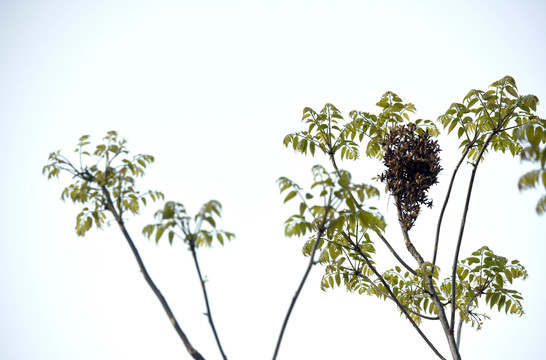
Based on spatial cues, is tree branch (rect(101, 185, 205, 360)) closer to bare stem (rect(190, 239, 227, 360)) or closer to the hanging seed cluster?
bare stem (rect(190, 239, 227, 360))

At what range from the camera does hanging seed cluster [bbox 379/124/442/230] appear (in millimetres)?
4098

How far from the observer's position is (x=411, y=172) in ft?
13.6

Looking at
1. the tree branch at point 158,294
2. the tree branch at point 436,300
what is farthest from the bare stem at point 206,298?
the tree branch at point 436,300

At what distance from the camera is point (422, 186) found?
160 inches

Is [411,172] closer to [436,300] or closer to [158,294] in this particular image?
[436,300]

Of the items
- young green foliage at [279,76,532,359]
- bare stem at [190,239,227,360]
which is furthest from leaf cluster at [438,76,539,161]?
bare stem at [190,239,227,360]

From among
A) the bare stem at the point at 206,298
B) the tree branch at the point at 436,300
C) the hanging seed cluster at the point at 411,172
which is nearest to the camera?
the bare stem at the point at 206,298

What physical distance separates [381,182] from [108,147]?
245 cm

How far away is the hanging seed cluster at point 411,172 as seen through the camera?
13.4 feet

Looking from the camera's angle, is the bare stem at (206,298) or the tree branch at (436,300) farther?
the tree branch at (436,300)

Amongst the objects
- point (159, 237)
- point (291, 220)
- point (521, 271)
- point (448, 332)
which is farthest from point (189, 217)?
point (521, 271)

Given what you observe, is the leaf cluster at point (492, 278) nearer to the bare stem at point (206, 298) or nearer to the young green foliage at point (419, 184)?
the young green foliage at point (419, 184)

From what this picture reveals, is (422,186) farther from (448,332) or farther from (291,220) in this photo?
(291,220)

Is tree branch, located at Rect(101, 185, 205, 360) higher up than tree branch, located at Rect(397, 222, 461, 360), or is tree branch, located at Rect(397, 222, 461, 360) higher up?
tree branch, located at Rect(397, 222, 461, 360)
